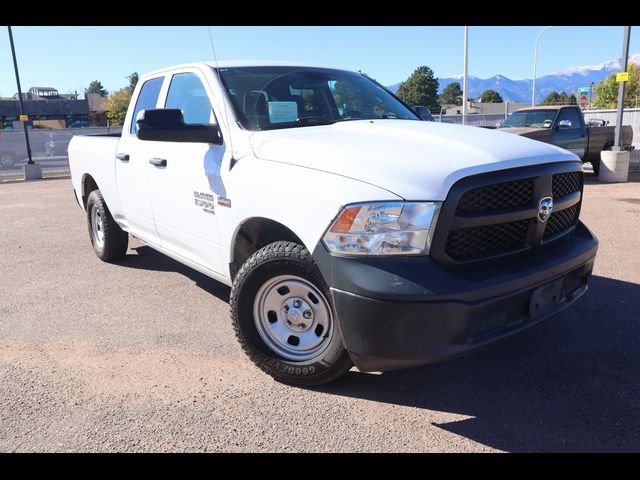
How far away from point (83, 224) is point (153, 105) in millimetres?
4792

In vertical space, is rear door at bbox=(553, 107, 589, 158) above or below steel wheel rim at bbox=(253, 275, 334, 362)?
above

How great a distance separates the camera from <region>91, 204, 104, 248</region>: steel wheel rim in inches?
234

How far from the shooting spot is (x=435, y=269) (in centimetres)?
249

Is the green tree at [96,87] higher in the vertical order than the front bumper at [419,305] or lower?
higher

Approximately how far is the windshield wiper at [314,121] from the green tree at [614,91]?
49007mm

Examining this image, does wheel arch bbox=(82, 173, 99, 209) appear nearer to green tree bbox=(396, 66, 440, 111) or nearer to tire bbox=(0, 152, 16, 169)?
tire bbox=(0, 152, 16, 169)

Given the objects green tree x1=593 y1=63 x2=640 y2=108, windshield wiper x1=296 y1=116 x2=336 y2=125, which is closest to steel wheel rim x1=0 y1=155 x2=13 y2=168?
windshield wiper x1=296 y1=116 x2=336 y2=125

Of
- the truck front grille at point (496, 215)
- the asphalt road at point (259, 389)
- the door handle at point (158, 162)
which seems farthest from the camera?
the door handle at point (158, 162)

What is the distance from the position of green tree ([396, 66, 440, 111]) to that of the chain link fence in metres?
40.9

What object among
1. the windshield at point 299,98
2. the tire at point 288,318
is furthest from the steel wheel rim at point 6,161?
the tire at point 288,318

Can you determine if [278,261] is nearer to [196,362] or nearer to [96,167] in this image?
[196,362]

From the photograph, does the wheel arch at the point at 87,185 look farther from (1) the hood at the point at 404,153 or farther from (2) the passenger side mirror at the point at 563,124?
(2) the passenger side mirror at the point at 563,124

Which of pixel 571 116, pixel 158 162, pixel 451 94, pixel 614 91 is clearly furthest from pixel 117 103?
pixel 158 162

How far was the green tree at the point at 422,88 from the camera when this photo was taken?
187ft
